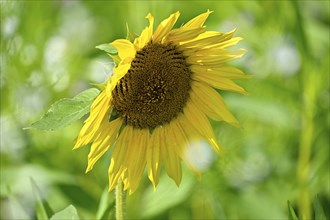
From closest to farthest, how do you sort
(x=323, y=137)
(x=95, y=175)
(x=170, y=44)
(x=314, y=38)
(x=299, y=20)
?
1. (x=170, y=44)
2. (x=299, y=20)
3. (x=95, y=175)
4. (x=323, y=137)
5. (x=314, y=38)

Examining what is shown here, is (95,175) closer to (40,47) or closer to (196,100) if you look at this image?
(40,47)

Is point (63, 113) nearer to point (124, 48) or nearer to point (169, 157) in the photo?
point (124, 48)

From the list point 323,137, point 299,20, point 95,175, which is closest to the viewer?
point 299,20

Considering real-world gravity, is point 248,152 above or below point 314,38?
below

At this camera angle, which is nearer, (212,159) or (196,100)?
(196,100)

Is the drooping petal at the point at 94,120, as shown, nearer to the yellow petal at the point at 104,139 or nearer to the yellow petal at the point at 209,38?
the yellow petal at the point at 104,139

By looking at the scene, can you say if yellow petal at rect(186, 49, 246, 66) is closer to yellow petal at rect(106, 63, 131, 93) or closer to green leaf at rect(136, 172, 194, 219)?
yellow petal at rect(106, 63, 131, 93)

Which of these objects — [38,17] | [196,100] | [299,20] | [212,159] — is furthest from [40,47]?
[196,100]
